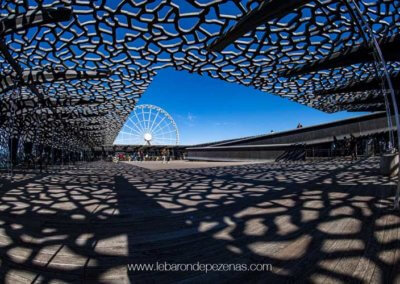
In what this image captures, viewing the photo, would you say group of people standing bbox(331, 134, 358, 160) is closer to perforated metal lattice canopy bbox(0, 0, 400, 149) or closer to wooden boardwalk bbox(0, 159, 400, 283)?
perforated metal lattice canopy bbox(0, 0, 400, 149)

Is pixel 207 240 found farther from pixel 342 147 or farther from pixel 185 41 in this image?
pixel 342 147

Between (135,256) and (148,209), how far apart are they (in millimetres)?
1926

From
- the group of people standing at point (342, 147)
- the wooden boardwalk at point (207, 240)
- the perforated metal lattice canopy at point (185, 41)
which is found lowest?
the wooden boardwalk at point (207, 240)

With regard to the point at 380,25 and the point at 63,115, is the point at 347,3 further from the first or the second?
the point at 63,115

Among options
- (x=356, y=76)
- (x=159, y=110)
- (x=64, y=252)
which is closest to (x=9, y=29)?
(x=64, y=252)

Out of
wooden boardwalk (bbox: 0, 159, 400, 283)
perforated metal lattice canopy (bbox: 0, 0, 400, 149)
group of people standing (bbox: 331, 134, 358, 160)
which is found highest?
perforated metal lattice canopy (bbox: 0, 0, 400, 149)

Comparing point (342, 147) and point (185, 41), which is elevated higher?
point (185, 41)

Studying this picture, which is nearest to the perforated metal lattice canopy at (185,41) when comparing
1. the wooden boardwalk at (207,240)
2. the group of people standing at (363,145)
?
the wooden boardwalk at (207,240)

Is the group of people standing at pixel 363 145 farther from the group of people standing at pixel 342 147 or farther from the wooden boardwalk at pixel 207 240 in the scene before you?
the wooden boardwalk at pixel 207 240

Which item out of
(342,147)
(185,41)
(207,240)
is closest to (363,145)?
(342,147)

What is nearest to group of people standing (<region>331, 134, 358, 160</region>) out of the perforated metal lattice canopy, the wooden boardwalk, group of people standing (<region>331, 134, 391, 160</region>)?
group of people standing (<region>331, 134, 391, 160</region>)

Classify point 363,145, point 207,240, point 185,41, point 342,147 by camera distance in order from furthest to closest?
point 363,145 < point 342,147 < point 185,41 < point 207,240

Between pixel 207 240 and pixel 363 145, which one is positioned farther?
pixel 363 145

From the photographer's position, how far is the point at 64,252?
2.41 meters
